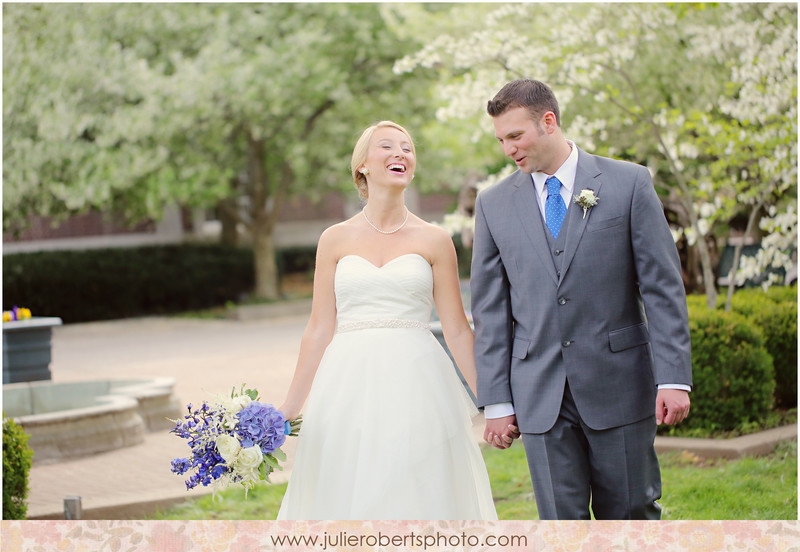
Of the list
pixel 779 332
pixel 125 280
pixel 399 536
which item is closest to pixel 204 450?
pixel 399 536

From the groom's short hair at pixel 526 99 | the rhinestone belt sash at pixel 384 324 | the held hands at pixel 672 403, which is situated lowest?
the held hands at pixel 672 403

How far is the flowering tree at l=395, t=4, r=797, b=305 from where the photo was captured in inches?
296

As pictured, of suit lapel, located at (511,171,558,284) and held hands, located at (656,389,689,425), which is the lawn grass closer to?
held hands, located at (656,389,689,425)

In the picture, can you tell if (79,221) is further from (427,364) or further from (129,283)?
(427,364)

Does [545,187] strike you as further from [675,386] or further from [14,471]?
[14,471]

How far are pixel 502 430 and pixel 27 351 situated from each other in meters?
7.83

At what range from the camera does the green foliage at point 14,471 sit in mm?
5199

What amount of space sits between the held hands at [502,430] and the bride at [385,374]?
42 centimetres

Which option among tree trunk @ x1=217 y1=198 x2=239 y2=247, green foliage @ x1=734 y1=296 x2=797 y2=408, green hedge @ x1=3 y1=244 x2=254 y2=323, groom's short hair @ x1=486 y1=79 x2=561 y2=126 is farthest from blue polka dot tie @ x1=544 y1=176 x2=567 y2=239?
tree trunk @ x1=217 y1=198 x2=239 y2=247

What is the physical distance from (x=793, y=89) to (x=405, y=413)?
5.08 m

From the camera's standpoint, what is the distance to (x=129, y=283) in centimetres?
2198

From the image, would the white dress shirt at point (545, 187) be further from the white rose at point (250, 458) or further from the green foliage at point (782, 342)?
the green foliage at point (782, 342)

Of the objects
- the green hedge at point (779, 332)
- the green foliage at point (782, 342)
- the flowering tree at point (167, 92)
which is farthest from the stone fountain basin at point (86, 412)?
the flowering tree at point (167, 92)

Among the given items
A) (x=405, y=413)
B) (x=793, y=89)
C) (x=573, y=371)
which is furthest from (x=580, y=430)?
(x=793, y=89)
